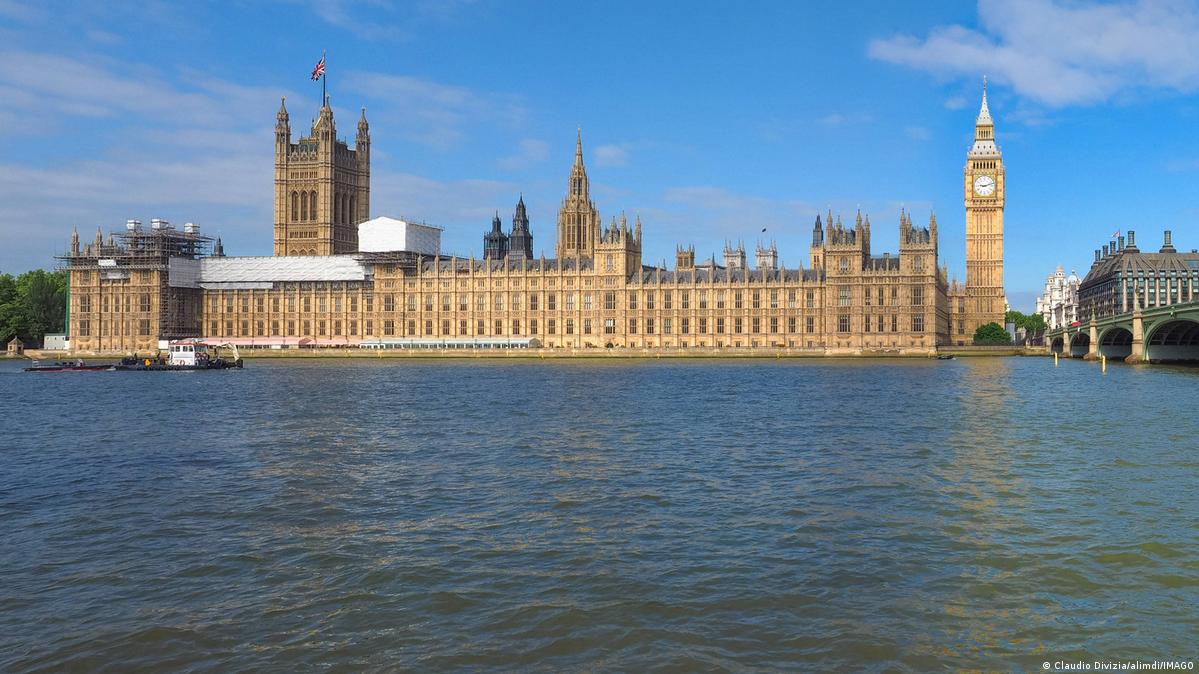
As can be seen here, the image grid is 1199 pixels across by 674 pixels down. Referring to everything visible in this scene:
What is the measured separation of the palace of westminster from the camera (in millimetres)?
132375

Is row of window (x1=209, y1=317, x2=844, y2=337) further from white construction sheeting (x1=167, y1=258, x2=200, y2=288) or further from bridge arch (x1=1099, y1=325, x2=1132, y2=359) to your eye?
bridge arch (x1=1099, y1=325, x2=1132, y2=359)

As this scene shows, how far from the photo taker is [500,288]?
146625mm

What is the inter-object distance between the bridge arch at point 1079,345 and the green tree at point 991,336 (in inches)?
478

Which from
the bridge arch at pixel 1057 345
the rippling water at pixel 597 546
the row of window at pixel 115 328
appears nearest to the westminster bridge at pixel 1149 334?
the bridge arch at pixel 1057 345

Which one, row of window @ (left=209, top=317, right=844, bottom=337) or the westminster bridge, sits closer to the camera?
the westminster bridge

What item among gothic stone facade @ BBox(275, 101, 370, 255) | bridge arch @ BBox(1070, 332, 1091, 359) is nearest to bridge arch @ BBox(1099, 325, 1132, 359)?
bridge arch @ BBox(1070, 332, 1091, 359)

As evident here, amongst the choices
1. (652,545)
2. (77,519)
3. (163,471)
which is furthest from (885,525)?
(163,471)

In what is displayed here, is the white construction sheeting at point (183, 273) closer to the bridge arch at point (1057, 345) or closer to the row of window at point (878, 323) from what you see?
the row of window at point (878, 323)

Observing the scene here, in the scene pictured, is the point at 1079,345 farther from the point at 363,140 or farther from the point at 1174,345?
the point at 363,140

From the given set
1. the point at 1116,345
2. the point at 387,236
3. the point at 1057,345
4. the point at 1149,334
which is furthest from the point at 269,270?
the point at 1149,334

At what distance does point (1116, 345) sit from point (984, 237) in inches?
2048

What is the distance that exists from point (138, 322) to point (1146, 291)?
6957 inches

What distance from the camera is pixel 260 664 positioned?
1323 cm

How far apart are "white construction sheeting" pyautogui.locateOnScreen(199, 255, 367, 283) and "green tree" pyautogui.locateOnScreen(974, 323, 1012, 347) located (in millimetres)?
93007
